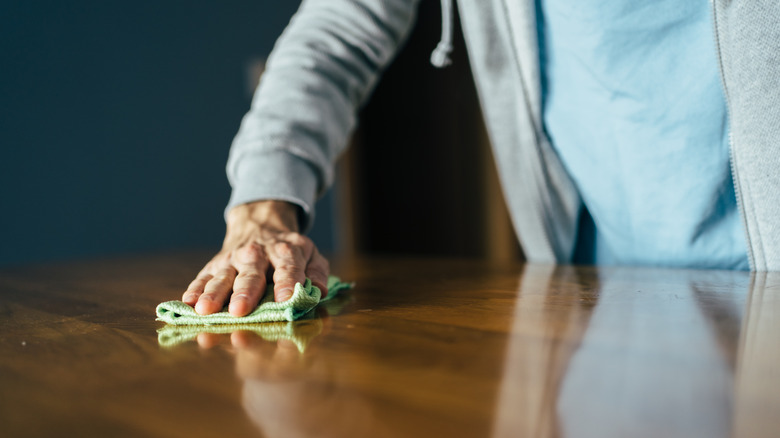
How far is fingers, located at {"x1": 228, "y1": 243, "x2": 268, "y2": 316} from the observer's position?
42 cm

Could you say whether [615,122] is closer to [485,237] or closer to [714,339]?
[714,339]

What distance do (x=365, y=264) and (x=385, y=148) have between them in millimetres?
2058

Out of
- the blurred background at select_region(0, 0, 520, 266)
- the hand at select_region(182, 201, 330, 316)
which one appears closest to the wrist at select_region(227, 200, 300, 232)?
the hand at select_region(182, 201, 330, 316)

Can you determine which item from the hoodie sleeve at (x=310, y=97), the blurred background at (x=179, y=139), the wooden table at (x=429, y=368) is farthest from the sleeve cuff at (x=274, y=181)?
the blurred background at (x=179, y=139)

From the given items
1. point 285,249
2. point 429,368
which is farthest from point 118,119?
point 429,368

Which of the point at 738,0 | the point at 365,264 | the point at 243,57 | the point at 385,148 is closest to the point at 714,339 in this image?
the point at 738,0

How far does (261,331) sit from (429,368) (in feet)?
0.48

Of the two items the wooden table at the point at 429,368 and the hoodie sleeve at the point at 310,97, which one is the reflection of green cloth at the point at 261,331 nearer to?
the wooden table at the point at 429,368

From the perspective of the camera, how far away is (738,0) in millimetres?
519

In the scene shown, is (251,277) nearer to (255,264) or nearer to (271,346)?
(255,264)

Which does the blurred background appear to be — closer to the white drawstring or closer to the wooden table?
the white drawstring

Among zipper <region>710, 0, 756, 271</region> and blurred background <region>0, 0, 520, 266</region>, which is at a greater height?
blurred background <region>0, 0, 520, 266</region>

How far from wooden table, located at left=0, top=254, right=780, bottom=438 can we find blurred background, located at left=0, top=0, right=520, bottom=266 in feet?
3.51

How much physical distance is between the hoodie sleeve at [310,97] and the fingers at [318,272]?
14 centimetres
